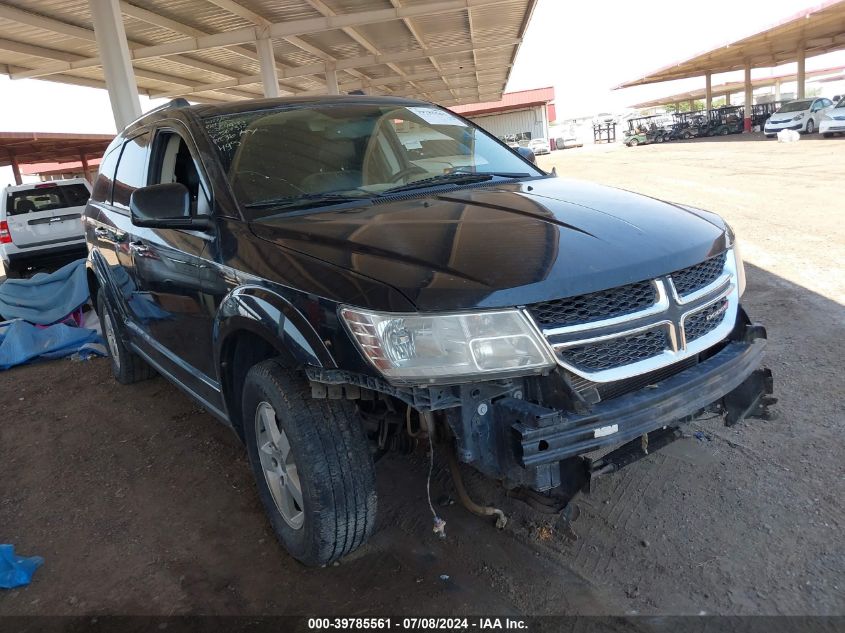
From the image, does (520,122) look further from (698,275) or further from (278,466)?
(278,466)

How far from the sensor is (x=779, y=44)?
3641 centimetres

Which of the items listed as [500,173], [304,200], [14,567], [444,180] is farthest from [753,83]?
[14,567]

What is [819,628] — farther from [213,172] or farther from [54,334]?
[54,334]

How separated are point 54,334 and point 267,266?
5.15 m

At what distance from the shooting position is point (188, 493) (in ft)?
11.4

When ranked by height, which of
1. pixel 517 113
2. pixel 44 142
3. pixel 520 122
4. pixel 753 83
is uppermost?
pixel 753 83

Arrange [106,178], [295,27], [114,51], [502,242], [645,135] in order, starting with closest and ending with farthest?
[502,242] < [106,178] < [114,51] < [295,27] < [645,135]

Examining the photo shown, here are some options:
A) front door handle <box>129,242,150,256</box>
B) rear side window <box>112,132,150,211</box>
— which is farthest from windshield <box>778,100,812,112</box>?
front door handle <box>129,242,150,256</box>

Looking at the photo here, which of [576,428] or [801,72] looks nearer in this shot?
[576,428]

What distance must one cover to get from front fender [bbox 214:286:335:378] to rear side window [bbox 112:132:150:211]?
5.18 ft

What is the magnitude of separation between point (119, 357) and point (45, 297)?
2.67 metres

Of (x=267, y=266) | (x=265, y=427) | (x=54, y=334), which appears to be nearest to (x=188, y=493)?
(x=265, y=427)

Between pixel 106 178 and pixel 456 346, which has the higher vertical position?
pixel 106 178

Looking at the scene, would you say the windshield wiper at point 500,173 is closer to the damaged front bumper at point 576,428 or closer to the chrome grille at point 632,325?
the chrome grille at point 632,325
